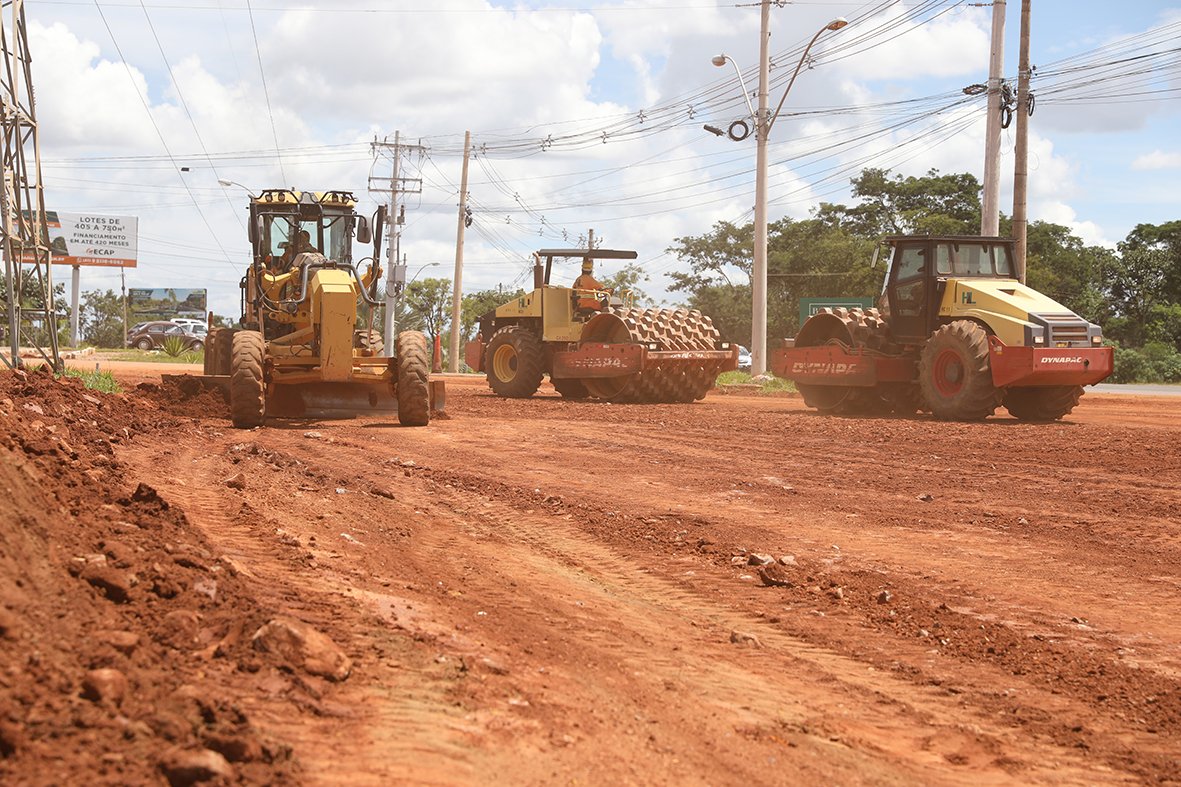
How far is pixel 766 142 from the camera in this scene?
32.1 metres

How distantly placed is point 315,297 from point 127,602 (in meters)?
11.0

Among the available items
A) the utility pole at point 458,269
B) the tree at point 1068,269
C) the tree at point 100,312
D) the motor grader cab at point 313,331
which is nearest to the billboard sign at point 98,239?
the tree at point 100,312

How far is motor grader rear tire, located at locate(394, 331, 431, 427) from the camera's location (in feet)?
52.3

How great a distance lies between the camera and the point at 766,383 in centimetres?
2991

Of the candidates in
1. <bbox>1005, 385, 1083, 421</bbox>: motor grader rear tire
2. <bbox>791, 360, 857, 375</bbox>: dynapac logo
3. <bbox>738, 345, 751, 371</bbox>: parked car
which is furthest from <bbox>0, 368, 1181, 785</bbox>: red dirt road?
<bbox>738, 345, 751, 371</bbox>: parked car

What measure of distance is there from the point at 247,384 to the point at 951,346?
986cm

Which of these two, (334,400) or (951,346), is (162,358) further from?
(951,346)

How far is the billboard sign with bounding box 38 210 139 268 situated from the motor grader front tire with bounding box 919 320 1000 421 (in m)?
75.2

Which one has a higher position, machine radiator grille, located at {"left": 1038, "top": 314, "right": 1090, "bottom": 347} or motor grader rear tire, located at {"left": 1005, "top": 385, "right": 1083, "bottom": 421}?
machine radiator grille, located at {"left": 1038, "top": 314, "right": 1090, "bottom": 347}

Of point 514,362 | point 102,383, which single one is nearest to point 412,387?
point 102,383

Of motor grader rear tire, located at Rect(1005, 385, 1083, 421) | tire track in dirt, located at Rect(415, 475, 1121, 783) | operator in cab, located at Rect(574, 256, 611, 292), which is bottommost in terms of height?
tire track in dirt, located at Rect(415, 475, 1121, 783)

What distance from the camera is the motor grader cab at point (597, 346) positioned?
870 inches

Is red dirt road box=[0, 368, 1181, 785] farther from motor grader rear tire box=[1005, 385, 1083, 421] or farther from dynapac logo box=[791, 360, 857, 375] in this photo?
dynapac logo box=[791, 360, 857, 375]

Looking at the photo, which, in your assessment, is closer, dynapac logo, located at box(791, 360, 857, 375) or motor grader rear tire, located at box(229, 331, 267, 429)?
motor grader rear tire, located at box(229, 331, 267, 429)
